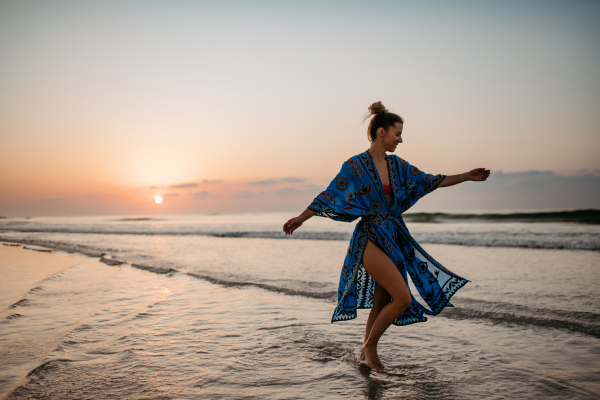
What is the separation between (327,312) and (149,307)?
2.23 m

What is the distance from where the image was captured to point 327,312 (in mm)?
4984

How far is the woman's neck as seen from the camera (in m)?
3.24

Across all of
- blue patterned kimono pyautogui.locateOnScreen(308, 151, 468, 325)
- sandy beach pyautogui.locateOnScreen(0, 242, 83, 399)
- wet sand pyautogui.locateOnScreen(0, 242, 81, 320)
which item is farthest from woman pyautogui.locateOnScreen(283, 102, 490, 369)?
wet sand pyautogui.locateOnScreen(0, 242, 81, 320)

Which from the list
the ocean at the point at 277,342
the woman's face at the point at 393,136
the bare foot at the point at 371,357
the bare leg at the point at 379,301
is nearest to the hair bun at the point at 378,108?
the woman's face at the point at 393,136

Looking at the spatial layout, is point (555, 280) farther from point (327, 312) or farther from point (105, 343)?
point (105, 343)

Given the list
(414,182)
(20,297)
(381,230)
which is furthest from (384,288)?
(20,297)

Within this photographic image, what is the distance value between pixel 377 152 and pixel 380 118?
0.88 ft

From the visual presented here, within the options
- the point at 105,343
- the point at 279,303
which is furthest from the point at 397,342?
the point at 105,343

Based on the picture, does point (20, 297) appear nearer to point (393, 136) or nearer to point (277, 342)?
point (277, 342)

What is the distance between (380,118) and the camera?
3.21 meters

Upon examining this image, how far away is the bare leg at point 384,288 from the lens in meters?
2.99

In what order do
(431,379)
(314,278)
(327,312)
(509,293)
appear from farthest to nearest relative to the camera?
(314,278)
(509,293)
(327,312)
(431,379)

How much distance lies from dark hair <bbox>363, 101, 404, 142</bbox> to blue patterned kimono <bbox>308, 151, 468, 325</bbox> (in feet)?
0.81

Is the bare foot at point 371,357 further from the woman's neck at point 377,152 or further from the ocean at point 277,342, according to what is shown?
the woman's neck at point 377,152
